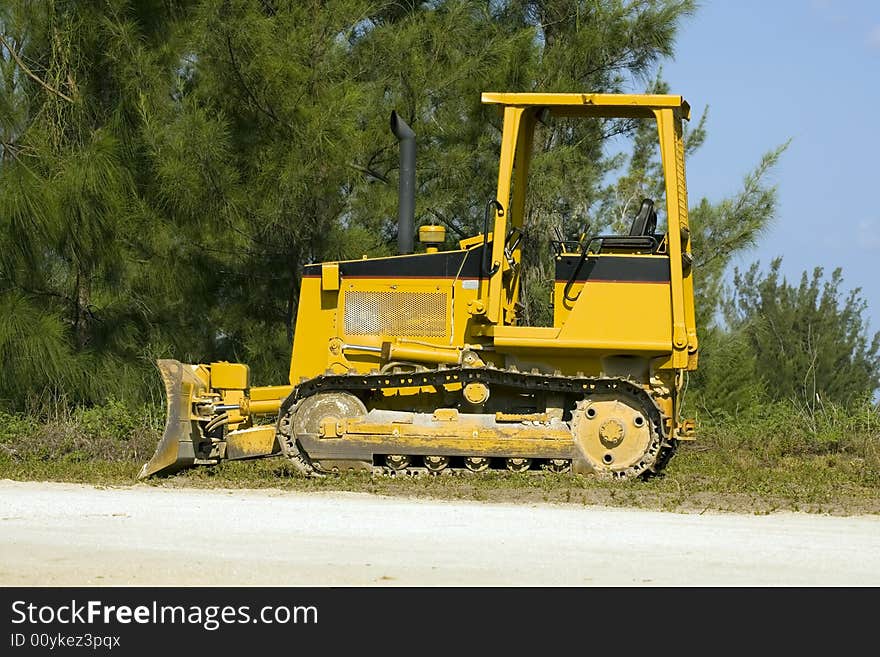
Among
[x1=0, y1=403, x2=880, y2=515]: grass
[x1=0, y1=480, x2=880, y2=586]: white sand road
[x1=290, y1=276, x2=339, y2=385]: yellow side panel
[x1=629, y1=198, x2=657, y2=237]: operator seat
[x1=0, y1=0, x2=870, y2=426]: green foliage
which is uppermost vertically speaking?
[x1=0, y1=0, x2=870, y2=426]: green foliage

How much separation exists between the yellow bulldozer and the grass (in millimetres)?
304

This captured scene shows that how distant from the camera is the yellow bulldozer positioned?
1165 cm

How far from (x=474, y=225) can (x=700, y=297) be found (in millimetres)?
4272

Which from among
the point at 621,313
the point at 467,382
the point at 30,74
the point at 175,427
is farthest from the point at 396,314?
the point at 30,74

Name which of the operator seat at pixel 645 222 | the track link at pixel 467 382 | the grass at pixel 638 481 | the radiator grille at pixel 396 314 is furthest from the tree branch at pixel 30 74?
the operator seat at pixel 645 222

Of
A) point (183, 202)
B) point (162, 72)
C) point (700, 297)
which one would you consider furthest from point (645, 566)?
point (700, 297)

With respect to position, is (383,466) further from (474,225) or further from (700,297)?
(700,297)

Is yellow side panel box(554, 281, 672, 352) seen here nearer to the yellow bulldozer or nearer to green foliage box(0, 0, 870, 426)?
the yellow bulldozer

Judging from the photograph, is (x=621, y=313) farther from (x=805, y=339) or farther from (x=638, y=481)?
(x=805, y=339)

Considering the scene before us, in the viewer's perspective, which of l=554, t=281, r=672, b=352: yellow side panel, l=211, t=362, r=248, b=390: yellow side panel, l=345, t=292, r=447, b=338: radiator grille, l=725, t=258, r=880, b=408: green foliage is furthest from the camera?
l=725, t=258, r=880, b=408: green foliage

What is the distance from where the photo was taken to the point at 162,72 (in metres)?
16.8

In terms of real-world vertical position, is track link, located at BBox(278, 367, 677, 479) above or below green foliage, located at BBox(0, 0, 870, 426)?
below

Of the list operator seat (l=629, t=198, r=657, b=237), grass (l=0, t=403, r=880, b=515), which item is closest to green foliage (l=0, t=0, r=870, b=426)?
grass (l=0, t=403, r=880, b=515)

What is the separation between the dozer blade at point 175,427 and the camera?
40.0ft
